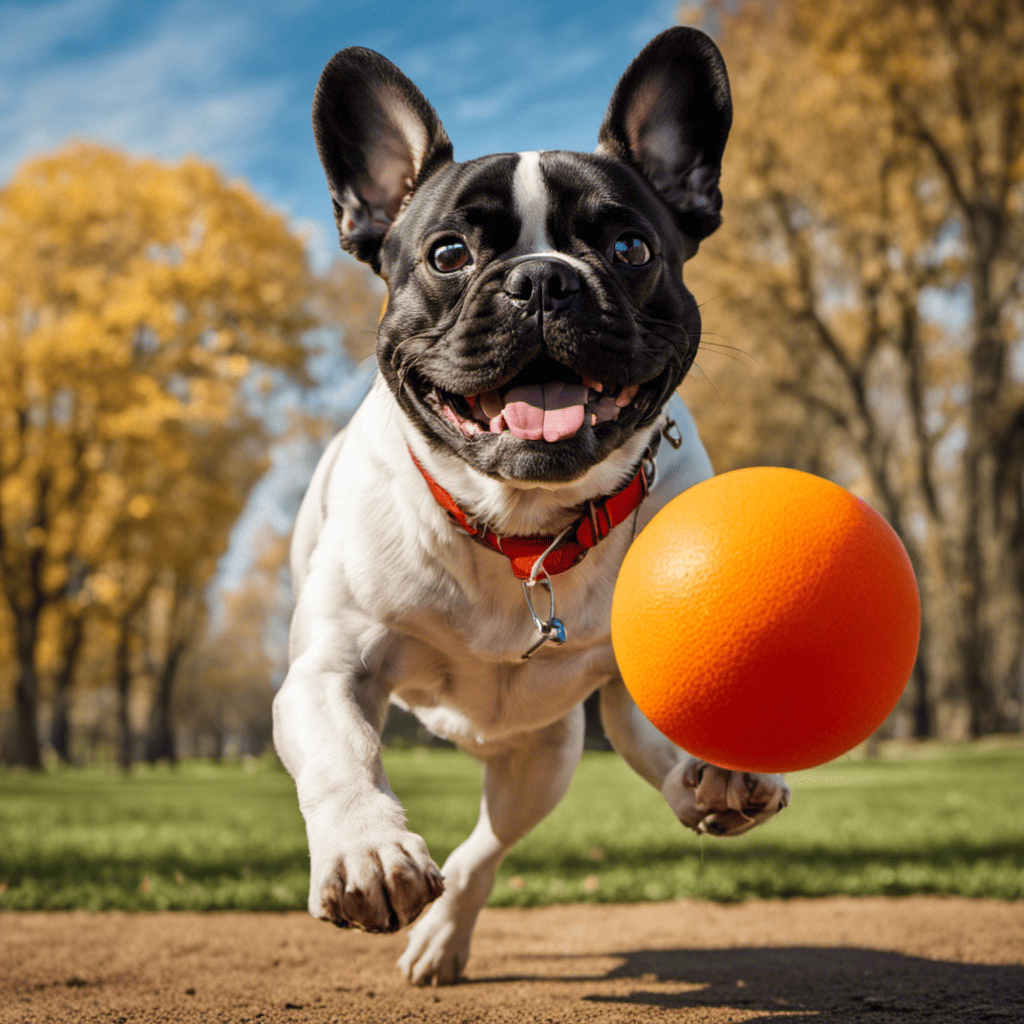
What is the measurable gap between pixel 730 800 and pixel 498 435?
117 centimetres

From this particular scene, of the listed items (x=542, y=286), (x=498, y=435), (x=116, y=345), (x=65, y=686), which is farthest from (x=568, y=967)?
(x=65, y=686)

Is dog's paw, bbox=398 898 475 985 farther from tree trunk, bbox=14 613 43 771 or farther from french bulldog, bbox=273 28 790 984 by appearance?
tree trunk, bbox=14 613 43 771

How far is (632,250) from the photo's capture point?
312 centimetres

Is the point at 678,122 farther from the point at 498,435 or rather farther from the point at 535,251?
the point at 498,435

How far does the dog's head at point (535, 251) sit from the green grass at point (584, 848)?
11.0 ft

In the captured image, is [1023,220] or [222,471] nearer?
[1023,220]

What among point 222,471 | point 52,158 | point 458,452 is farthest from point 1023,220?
point 458,452

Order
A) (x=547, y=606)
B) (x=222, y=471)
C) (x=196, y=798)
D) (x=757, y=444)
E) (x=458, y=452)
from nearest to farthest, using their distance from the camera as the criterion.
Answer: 1. (x=458, y=452)
2. (x=547, y=606)
3. (x=196, y=798)
4. (x=222, y=471)
5. (x=757, y=444)

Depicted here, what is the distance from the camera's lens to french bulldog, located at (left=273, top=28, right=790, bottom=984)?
281 centimetres

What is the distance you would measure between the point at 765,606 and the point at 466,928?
2019mm

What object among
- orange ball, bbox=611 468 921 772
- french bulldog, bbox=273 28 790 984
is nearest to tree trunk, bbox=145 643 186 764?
french bulldog, bbox=273 28 790 984

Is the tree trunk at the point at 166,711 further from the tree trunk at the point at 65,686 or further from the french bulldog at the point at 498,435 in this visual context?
the french bulldog at the point at 498,435

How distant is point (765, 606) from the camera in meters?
2.50

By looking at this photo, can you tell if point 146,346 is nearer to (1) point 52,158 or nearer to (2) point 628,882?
(1) point 52,158
